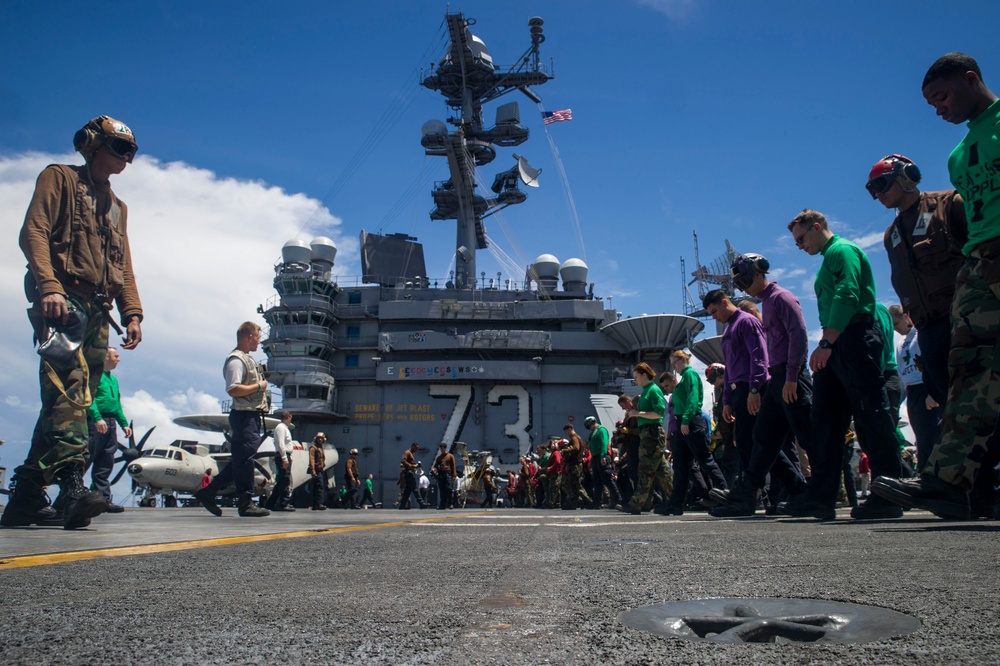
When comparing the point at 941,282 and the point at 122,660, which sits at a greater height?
the point at 941,282

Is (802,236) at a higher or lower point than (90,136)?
lower

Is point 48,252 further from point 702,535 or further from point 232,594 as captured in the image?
point 702,535

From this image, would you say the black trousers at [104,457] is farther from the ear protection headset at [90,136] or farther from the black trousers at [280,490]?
the ear protection headset at [90,136]

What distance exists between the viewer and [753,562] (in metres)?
2.01

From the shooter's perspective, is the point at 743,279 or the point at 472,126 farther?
the point at 472,126

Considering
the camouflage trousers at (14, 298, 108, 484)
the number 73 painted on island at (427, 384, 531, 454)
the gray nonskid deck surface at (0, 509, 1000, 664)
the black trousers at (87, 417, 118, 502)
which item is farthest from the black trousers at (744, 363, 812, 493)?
the number 73 painted on island at (427, 384, 531, 454)

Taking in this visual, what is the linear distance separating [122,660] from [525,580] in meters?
0.96

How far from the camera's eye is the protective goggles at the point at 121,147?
452 centimetres

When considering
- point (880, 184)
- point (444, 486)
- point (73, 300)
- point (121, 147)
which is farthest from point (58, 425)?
point (444, 486)

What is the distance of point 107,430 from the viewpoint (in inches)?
306

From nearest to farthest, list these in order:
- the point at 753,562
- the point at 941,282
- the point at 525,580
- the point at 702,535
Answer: the point at 525,580
the point at 753,562
the point at 702,535
the point at 941,282

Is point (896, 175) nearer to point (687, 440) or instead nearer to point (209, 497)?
point (687, 440)

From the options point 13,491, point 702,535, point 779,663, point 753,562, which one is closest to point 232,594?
Result: point 779,663

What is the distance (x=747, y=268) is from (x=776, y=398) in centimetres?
106
